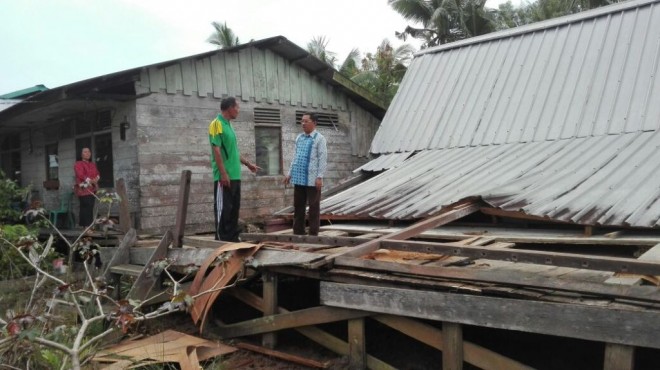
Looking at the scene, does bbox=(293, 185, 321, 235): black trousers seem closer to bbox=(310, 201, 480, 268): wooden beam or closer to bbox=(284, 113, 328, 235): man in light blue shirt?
bbox=(284, 113, 328, 235): man in light blue shirt

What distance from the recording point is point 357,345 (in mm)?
4414

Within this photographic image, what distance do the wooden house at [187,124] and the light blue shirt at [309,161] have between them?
3686mm

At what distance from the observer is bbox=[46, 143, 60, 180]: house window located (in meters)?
11.0

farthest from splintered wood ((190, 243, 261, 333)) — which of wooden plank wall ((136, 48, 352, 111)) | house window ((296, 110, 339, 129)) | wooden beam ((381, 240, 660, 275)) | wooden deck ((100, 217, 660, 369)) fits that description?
house window ((296, 110, 339, 129))

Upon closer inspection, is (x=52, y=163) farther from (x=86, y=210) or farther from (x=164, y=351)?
(x=164, y=351)

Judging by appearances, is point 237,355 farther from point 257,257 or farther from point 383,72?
point 383,72

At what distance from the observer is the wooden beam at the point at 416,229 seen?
171 inches

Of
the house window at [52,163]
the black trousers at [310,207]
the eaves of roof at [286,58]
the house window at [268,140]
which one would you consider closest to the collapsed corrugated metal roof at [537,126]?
the black trousers at [310,207]

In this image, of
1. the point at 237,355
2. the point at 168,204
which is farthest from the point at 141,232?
the point at 237,355

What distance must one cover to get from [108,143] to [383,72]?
13.1 metres

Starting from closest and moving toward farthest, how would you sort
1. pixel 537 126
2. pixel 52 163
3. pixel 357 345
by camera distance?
pixel 357 345, pixel 537 126, pixel 52 163

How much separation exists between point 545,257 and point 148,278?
3.98m

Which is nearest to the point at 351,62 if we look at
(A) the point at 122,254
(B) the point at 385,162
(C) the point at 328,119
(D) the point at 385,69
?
(D) the point at 385,69

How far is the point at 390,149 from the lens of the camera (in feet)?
29.7
